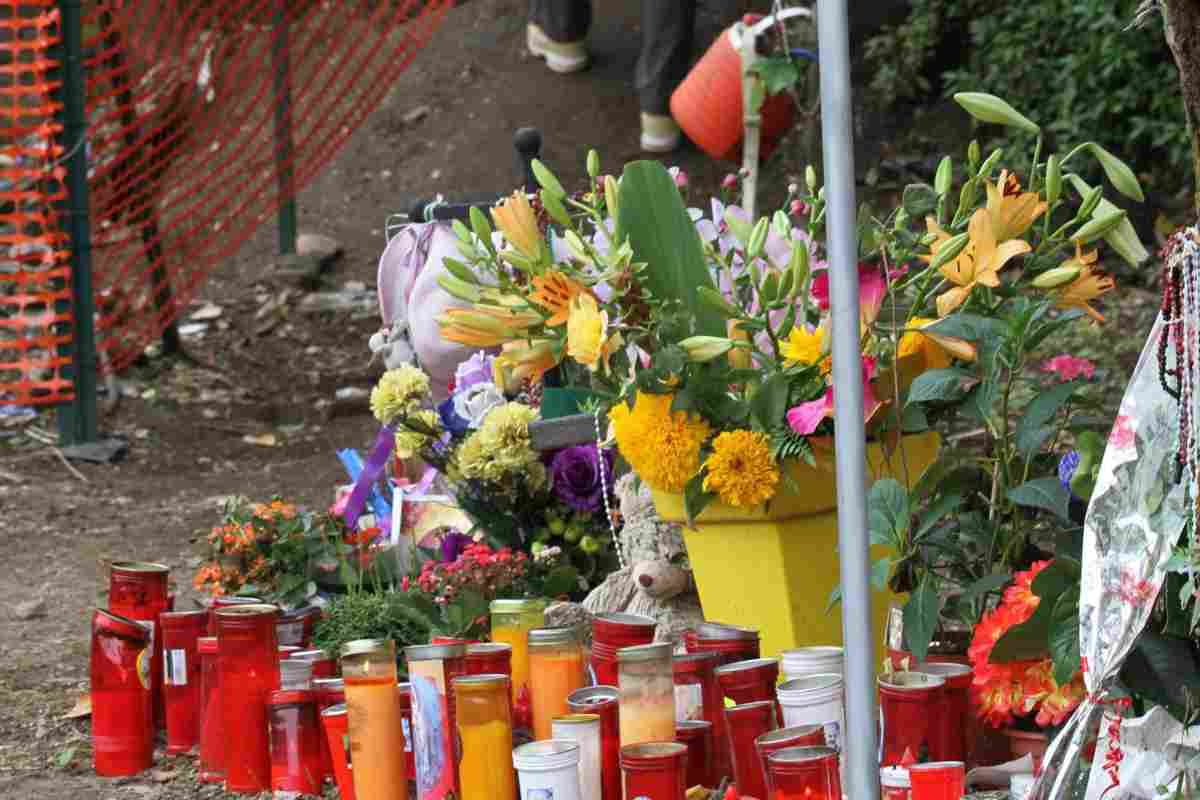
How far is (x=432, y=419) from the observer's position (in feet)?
11.1

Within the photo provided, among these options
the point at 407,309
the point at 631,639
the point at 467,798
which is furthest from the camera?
the point at 407,309

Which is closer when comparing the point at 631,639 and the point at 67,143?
the point at 631,639

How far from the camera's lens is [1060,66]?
Answer: 7098mm

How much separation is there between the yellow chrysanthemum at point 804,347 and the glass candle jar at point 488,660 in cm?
57

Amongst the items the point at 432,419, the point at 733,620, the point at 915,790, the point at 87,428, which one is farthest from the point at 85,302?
the point at 915,790

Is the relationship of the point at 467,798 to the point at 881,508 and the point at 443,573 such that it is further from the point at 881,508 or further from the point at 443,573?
the point at 443,573

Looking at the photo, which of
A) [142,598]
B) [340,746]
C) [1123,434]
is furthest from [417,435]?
[1123,434]

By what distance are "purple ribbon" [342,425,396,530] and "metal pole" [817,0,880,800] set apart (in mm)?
1986

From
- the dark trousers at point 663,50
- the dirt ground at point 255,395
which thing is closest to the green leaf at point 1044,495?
the dirt ground at point 255,395

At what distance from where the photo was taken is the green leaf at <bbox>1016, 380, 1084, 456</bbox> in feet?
7.25

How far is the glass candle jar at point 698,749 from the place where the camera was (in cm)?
212

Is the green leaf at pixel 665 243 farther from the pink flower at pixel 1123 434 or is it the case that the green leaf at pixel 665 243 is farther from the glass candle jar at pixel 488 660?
the pink flower at pixel 1123 434

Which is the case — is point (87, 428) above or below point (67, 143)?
below

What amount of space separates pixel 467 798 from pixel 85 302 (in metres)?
4.06
